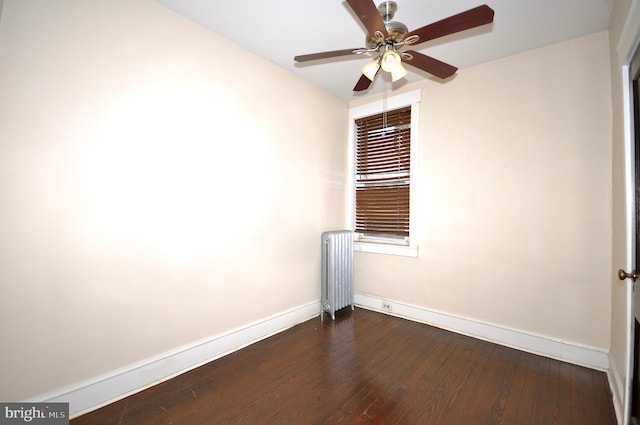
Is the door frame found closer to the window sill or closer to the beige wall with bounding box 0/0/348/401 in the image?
the window sill

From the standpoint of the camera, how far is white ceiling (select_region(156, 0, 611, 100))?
194cm

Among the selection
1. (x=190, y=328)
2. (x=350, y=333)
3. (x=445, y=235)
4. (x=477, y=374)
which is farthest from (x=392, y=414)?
(x=445, y=235)

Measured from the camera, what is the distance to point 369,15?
137cm

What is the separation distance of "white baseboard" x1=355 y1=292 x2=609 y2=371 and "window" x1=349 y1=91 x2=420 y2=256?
2.21 feet

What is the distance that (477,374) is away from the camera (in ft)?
6.84

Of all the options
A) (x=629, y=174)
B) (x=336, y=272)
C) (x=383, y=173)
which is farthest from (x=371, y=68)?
(x=336, y=272)

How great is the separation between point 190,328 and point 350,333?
Answer: 1.53 meters

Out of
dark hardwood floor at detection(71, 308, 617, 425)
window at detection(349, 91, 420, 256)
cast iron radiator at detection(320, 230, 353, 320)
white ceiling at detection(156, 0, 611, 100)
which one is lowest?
dark hardwood floor at detection(71, 308, 617, 425)

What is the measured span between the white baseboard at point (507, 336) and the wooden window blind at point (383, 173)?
2.93ft

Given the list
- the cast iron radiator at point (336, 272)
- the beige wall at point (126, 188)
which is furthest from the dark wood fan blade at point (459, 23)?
the cast iron radiator at point (336, 272)

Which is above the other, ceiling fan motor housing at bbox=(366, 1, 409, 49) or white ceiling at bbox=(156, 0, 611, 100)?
white ceiling at bbox=(156, 0, 611, 100)

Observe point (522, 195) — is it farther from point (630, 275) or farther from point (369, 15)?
point (369, 15)

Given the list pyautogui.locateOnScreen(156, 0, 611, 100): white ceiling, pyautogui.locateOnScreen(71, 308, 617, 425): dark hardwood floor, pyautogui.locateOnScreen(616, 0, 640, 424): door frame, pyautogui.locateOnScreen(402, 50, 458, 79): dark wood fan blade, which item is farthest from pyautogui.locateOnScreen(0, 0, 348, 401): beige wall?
pyautogui.locateOnScreen(616, 0, 640, 424): door frame

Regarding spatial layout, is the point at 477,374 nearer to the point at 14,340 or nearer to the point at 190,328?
the point at 190,328
